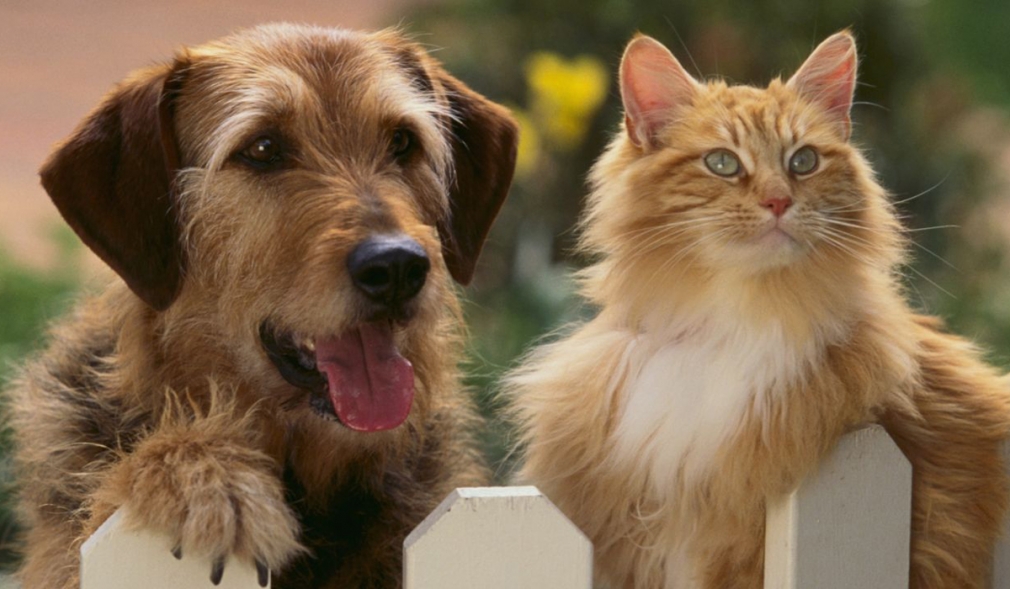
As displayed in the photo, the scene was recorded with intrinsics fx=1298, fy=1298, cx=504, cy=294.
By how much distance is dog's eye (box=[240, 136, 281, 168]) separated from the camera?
8.05ft

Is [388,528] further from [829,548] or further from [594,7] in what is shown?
[594,7]

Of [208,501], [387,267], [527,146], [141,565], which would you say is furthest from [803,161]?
[527,146]

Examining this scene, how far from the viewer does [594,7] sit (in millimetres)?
6559

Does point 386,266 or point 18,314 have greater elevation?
point 386,266

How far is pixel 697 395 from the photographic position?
2.23 metres

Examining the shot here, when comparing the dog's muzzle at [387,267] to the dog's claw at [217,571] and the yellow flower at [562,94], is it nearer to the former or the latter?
the dog's claw at [217,571]

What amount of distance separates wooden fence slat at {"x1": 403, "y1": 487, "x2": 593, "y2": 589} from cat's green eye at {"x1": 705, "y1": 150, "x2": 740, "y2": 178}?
66 cm

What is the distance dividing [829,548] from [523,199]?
3.88m

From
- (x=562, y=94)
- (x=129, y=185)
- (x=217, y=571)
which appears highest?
(x=562, y=94)

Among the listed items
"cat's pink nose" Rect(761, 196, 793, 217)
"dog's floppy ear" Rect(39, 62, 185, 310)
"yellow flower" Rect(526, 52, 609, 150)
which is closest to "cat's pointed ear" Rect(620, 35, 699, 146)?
"cat's pink nose" Rect(761, 196, 793, 217)

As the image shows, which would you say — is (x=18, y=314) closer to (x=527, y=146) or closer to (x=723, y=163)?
(x=527, y=146)

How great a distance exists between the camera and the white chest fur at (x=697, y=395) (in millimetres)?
2191

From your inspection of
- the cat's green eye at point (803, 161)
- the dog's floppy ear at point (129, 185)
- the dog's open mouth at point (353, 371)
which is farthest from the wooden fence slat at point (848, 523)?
the dog's floppy ear at point (129, 185)

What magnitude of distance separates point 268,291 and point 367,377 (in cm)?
24
